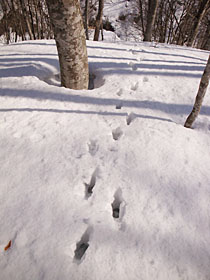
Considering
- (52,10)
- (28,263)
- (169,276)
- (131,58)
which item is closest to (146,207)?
(169,276)

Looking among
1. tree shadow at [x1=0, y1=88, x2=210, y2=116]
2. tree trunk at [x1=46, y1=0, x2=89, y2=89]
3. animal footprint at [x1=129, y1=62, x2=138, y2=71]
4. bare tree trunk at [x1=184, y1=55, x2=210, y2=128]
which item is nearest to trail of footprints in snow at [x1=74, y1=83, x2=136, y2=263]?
tree shadow at [x1=0, y1=88, x2=210, y2=116]

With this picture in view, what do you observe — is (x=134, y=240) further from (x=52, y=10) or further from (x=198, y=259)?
(x=52, y=10)

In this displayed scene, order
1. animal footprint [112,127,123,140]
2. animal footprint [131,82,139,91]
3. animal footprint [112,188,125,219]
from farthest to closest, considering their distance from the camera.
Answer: animal footprint [131,82,139,91] → animal footprint [112,127,123,140] → animal footprint [112,188,125,219]

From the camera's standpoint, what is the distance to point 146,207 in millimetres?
1428

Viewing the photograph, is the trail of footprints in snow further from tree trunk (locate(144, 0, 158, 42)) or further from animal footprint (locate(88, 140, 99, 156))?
tree trunk (locate(144, 0, 158, 42))

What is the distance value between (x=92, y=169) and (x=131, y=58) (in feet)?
9.76

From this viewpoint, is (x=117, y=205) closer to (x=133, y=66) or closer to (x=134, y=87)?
(x=134, y=87)

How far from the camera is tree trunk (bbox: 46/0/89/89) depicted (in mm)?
2133

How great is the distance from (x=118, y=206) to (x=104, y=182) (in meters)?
0.24

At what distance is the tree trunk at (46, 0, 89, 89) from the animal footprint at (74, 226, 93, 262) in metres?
2.19

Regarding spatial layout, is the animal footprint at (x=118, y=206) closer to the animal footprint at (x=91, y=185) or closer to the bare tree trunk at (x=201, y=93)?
the animal footprint at (x=91, y=185)

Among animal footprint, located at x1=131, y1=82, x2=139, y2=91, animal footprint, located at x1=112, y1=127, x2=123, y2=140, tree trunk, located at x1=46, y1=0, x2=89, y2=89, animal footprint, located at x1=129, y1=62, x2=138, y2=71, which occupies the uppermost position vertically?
tree trunk, located at x1=46, y1=0, x2=89, y2=89

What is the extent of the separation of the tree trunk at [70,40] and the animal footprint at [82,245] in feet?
7.20

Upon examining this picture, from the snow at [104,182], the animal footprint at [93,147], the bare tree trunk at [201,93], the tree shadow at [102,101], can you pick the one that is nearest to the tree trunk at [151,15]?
the snow at [104,182]
